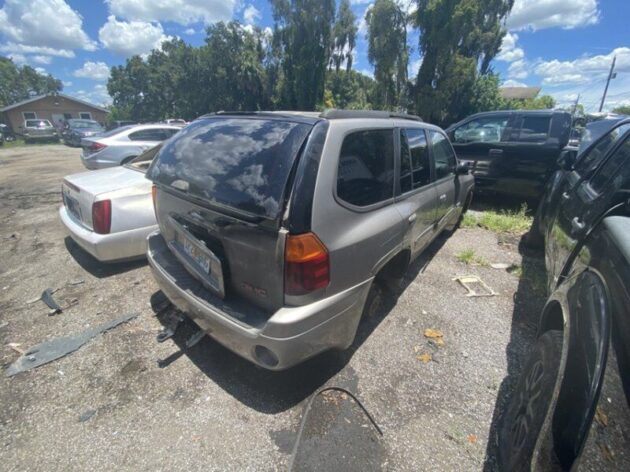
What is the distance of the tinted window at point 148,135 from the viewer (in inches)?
317

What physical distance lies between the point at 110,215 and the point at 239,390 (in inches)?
89.7

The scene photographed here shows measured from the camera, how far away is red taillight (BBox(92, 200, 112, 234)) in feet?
10.2

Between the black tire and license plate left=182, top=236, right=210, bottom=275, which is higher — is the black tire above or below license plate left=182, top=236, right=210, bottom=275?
below

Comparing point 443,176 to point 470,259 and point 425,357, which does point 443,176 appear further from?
point 425,357

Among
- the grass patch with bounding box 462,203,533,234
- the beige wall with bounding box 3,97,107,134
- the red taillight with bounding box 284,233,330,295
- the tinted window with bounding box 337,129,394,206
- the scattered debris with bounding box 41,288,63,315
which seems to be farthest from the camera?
the beige wall with bounding box 3,97,107,134

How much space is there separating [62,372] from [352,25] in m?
35.2

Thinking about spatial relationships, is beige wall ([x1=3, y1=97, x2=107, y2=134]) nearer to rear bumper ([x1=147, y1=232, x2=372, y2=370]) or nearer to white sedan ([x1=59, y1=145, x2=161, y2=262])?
white sedan ([x1=59, y1=145, x2=161, y2=262])

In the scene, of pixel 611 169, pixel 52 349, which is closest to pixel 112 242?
pixel 52 349

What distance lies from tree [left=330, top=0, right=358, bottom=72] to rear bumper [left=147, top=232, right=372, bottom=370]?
99.9 ft

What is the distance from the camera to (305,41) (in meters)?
24.5

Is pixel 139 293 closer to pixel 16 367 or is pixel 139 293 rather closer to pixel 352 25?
pixel 16 367

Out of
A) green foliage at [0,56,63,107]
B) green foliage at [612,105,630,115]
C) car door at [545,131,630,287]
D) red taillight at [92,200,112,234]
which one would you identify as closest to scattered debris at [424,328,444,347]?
car door at [545,131,630,287]

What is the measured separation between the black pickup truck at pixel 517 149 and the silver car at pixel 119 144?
25.1 ft

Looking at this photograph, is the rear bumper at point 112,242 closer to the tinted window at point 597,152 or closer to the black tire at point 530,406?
the black tire at point 530,406
